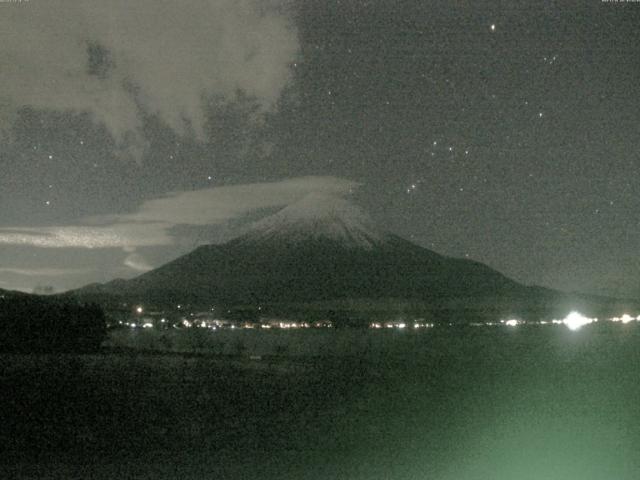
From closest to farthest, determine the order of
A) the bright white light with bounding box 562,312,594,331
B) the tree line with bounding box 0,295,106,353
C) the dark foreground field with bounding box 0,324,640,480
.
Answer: the dark foreground field with bounding box 0,324,640,480, the tree line with bounding box 0,295,106,353, the bright white light with bounding box 562,312,594,331

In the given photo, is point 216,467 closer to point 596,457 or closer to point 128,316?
point 596,457

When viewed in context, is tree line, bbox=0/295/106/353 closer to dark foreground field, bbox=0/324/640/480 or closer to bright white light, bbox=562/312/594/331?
dark foreground field, bbox=0/324/640/480

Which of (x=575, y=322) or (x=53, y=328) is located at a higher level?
(x=575, y=322)

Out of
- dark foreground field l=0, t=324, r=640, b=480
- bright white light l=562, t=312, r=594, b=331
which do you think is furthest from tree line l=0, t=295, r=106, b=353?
bright white light l=562, t=312, r=594, b=331

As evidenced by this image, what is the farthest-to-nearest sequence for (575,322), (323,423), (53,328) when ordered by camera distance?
(575,322), (53,328), (323,423)

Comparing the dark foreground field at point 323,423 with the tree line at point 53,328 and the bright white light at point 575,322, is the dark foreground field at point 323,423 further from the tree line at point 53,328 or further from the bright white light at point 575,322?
the bright white light at point 575,322

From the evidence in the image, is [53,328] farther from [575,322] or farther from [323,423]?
[575,322]

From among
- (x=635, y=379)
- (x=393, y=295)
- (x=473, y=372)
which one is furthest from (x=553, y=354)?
(x=393, y=295)

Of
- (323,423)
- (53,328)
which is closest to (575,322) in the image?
(53,328)

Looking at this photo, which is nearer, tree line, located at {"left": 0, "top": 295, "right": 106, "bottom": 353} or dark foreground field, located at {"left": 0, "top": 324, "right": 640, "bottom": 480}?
dark foreground field, located at {"left": 0, "top": 324, "right": 640, "bottom": 480}
